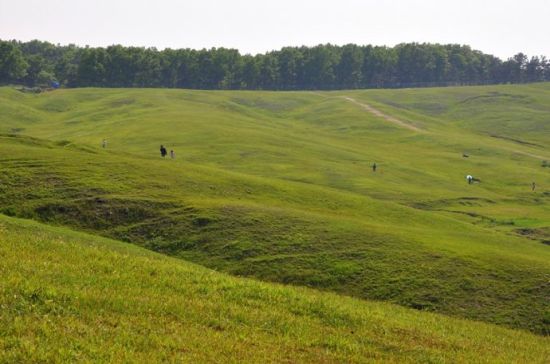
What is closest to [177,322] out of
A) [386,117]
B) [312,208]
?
[312,208]

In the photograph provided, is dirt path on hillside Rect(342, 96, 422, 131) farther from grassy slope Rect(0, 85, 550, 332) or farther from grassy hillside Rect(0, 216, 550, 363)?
grassy hillside Rect(0, 216, 550, 363)

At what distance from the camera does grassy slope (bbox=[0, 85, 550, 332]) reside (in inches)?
1528

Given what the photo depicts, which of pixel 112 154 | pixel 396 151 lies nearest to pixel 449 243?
pixel 112 154

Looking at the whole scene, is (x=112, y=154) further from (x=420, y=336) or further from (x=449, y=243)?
(x=420, y=336)

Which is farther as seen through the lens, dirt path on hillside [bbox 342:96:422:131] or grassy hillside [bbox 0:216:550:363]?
dirt path on hillside [bbox 342:96:422:131]

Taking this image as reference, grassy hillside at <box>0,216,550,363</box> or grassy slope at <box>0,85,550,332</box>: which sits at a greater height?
grassy hillside at <box>0,216,550,363</box>

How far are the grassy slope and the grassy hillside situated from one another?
32.7ft

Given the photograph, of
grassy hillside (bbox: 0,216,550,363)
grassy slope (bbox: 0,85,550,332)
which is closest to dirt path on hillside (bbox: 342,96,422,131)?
grassy slope (bbox: 0,85,550,332)

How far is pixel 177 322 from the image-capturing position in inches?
760

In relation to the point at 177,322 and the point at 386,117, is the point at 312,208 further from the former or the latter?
the point at 386,117

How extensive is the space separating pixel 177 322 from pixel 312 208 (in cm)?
3989

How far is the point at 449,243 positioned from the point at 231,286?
25799mm

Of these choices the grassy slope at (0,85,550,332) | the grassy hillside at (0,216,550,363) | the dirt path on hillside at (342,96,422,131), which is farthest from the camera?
the dirt path on hillside at (342,96,422,131)

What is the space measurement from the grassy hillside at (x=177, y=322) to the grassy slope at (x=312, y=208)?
9974 mm
